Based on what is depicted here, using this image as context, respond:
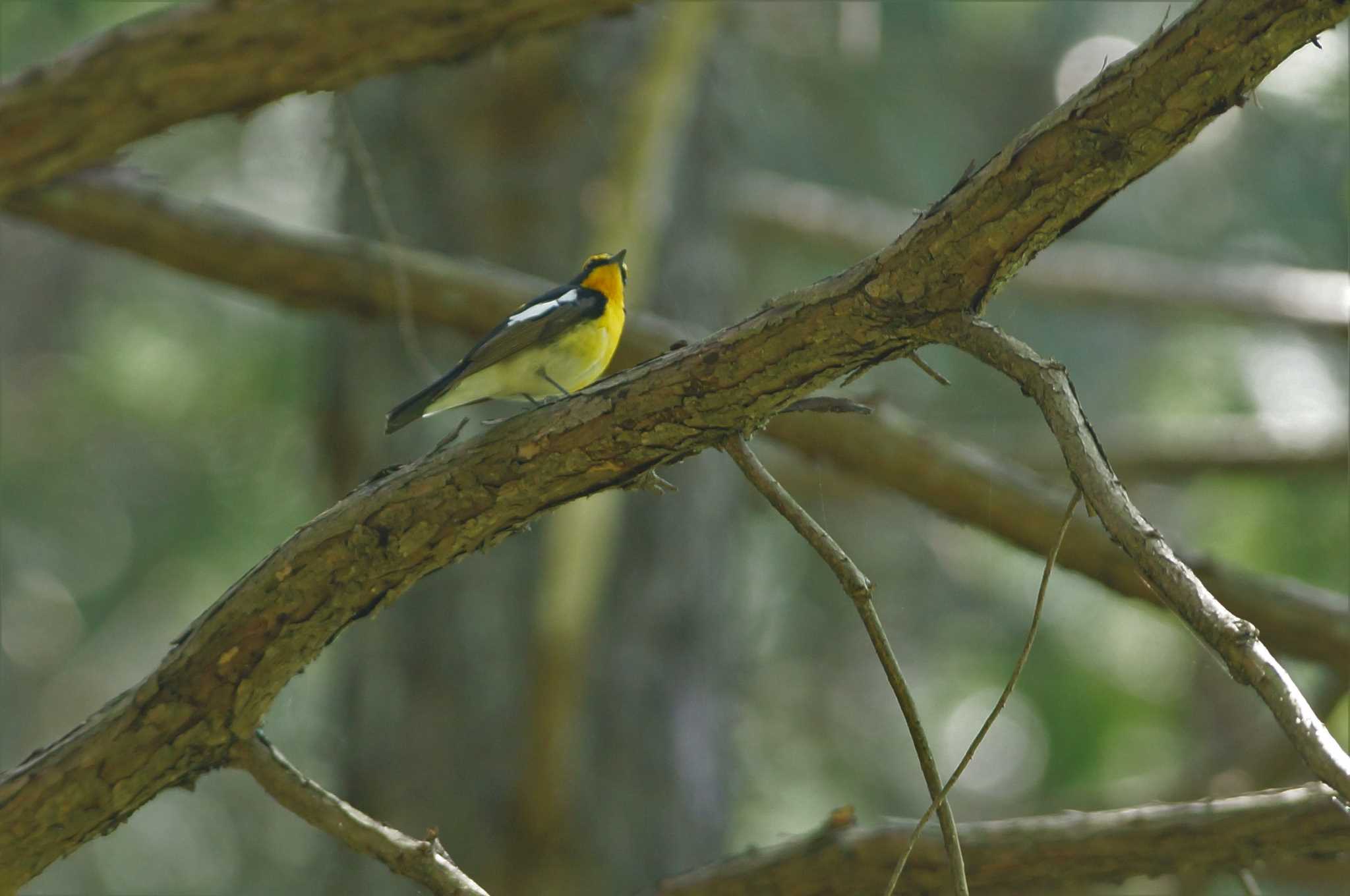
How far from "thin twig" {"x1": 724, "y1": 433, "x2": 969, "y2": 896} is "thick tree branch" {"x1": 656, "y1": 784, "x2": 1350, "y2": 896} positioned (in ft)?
3.07

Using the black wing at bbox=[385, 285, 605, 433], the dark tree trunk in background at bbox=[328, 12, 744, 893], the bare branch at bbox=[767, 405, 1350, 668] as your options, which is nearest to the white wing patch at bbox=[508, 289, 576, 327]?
the black wing at bbox=[385, 285, 605, 433]

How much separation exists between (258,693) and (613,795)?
2700 millimetres

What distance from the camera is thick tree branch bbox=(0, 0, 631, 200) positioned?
2971 mm

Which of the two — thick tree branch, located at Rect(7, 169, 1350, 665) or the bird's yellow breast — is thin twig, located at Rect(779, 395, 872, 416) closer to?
the bird's yellow breast

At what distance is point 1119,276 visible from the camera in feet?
19.8

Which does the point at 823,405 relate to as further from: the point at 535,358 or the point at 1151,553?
the point at 535,358

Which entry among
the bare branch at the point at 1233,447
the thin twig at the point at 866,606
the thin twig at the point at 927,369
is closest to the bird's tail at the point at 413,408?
the thin twig at the point at 866,606

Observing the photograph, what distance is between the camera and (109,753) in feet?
7.56

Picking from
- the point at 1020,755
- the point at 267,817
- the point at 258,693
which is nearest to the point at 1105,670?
the point at 1020,755

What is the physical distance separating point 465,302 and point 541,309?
998 millimetres

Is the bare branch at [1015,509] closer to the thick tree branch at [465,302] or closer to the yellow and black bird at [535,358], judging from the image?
the thick tree branch at [465,302]

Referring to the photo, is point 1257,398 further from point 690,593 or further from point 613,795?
point 613,795

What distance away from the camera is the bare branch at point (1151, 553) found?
1.43m

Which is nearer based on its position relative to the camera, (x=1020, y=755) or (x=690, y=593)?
(x=690, y=593)
